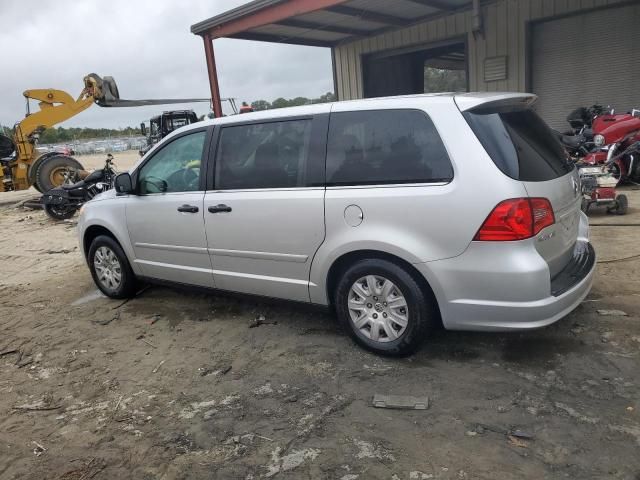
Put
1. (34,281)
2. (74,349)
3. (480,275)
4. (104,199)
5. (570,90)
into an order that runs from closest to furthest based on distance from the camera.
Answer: (480,275) → (74,349) → (104,199) → (34,281) → (570,90)

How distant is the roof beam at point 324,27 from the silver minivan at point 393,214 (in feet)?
23.2

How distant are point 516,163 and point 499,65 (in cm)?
842

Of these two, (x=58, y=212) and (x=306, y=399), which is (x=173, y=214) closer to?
(x=306, y=399)

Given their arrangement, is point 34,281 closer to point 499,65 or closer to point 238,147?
point 238,147

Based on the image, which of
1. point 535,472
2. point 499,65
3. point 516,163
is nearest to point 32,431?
point 535,472

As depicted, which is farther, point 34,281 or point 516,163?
point 34,281

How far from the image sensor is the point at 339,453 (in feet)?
8.66

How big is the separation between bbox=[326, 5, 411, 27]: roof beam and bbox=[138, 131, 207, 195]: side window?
21.4 feet

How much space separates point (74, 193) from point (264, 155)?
877 cm

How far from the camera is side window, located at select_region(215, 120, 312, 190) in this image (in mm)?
3805

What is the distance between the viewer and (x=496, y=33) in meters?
10.5

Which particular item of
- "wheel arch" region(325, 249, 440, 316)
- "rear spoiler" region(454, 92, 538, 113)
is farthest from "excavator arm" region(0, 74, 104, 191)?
"rear spoiler" region(454, 92, 538, 113)

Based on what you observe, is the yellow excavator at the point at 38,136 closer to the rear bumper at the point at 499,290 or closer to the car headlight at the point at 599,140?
the car headlight at the point at 599,140

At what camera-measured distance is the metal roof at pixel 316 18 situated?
380 inches
